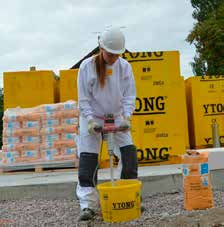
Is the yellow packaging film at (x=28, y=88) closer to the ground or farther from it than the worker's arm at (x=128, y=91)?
farther from it

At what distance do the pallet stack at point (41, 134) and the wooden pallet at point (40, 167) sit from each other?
2.1 inches

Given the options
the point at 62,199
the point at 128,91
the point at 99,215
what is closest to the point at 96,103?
the point at 128,91

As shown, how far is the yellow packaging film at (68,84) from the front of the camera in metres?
7.48

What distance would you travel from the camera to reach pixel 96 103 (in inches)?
165

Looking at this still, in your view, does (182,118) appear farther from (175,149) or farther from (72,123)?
(72,123)

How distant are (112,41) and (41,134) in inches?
138

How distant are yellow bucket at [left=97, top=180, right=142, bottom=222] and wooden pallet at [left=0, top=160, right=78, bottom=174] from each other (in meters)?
3.10

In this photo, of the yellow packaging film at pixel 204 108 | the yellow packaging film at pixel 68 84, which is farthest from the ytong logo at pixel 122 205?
the yellow packaging film at pixel 204 108

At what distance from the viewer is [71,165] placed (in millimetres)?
6965

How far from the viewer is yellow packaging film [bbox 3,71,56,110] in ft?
24.5

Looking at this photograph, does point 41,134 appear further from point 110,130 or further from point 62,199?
point 110,130

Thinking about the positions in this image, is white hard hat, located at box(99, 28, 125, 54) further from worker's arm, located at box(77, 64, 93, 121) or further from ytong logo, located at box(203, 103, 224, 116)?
ytong logo, located at box(203, 103, 224, 116)

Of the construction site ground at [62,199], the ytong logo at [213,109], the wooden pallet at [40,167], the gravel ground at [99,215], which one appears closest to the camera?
the gravel ground at [99,215]

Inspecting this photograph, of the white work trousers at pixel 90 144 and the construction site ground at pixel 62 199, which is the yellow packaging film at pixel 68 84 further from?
the white work trousers at pixel 90 144
